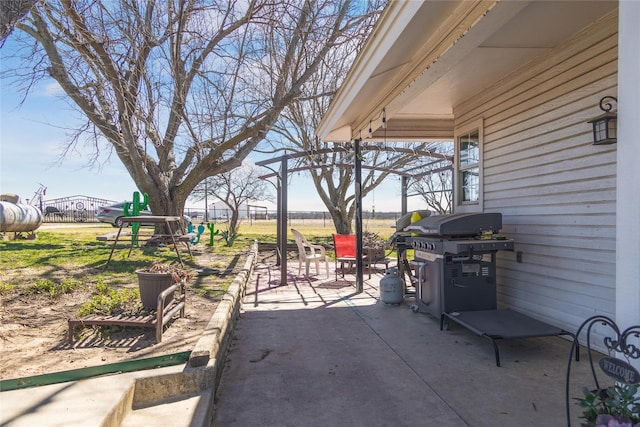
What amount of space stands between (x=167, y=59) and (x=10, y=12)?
349 centimetres

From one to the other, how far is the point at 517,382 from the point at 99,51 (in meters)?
6.03

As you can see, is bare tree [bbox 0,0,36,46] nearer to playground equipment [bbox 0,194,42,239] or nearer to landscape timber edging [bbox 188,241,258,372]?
landscape timber edging [bbox 188,241,258,372]

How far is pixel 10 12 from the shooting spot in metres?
2.74

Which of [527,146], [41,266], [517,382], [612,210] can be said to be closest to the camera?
[517,382]

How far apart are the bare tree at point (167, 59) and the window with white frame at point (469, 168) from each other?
3281 mm

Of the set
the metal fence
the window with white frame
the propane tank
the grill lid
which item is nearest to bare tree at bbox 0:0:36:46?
the grill lid

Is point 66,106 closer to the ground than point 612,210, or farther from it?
farther from it

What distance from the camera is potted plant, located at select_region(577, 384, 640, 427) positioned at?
1.49 metres

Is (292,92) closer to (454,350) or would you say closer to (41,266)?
(41,266)

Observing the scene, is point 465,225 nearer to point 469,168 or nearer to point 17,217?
point 469,168

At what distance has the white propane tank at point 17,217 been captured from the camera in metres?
10.6

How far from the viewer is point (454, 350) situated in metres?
3.54

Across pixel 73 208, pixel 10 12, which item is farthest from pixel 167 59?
pixel 73 208

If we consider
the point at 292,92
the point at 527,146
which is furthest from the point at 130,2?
the point at 527,146
